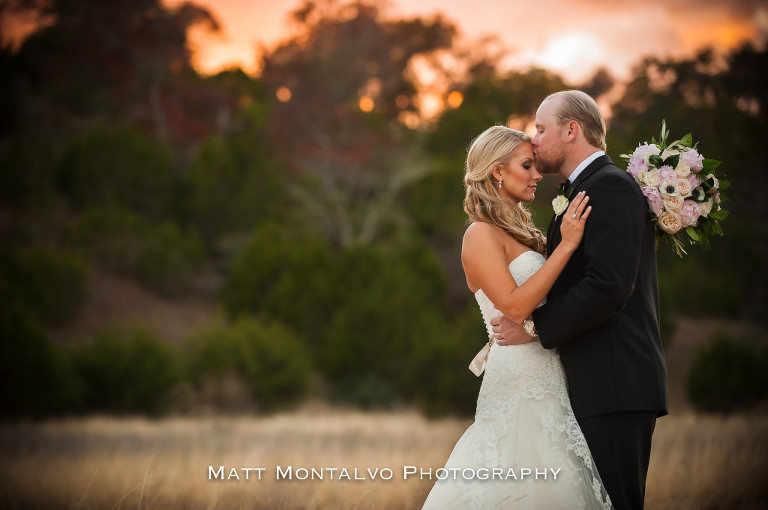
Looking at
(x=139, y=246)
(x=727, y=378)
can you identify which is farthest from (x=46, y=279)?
(x=727, y=378)

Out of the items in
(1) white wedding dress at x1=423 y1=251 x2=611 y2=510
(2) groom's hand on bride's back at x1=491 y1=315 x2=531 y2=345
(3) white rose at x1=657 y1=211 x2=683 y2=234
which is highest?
(3) white rose at x1=657 y1=211 x2=683 y2=234

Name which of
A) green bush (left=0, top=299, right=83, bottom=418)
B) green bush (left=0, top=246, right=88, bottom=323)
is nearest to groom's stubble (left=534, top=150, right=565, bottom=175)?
green bush (left=0, top=299, right=83, bottom=418)

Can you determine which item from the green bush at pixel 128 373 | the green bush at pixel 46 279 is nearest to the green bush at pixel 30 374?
the green bush at pixel 128 373

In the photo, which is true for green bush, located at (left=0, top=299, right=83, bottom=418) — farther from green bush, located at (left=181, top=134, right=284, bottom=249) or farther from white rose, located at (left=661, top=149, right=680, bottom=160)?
white rose, located at (left=661, top=149, right=680, bottom=160)

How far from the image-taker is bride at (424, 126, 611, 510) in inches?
138

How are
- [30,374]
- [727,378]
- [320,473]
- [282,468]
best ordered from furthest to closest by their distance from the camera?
[30,374] → [727,378] → [282,468] → [320,473]

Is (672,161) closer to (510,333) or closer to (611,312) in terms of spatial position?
(611,312)

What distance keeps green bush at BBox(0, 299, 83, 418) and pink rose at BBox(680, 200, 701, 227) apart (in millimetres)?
16957

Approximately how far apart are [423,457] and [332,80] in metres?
25.4

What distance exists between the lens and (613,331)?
3.51 metres

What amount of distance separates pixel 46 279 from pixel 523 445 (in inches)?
872

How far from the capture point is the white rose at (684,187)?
367 centimetres

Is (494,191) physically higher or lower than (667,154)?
lower

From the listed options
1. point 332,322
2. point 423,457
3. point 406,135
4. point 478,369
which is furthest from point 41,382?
point 406,135
